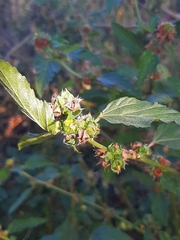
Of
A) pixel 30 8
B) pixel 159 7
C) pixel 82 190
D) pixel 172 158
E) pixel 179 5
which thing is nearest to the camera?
pixel 172 158

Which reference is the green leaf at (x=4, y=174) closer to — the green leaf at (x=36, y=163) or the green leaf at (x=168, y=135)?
the green leaf at (x=36, y=163)

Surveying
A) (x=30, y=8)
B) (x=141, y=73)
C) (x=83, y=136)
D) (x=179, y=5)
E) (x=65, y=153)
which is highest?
(x=83, y=136)

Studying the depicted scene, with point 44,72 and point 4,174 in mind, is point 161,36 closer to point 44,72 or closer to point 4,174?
point 44,72

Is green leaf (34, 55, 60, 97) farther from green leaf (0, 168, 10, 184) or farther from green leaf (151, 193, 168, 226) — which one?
green leaf (151, 193, 168, 226)

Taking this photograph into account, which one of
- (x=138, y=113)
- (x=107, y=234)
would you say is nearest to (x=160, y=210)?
(x=107, y=234)

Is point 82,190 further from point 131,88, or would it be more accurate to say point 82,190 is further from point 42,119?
point 42,119

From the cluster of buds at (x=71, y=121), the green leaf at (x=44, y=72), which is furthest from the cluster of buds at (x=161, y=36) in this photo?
the cluster of buds at (x=71, y=121)

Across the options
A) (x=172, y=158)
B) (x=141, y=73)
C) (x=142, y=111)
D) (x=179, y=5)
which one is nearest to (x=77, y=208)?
(x=172, y=158)
